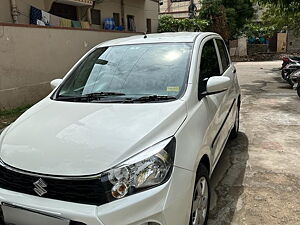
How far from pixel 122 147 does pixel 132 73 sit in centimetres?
122

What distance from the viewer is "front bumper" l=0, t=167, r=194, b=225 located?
1772 millimetres

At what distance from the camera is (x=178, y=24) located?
21.2 meters

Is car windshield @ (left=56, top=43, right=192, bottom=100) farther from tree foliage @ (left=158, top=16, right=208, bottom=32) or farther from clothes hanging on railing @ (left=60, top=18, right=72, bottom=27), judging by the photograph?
tree foliage @ (left=158, top=16, right=208, bottom=32)

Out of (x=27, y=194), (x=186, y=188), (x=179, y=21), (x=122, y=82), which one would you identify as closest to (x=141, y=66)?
(x=122, y=82)

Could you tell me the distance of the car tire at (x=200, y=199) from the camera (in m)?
2.37

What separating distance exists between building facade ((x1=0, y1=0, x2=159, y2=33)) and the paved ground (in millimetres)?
7118

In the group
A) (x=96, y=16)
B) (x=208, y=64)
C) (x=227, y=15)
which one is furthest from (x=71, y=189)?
(x=227, y=15)

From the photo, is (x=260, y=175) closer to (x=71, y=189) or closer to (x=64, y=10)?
(x=71, y=189)

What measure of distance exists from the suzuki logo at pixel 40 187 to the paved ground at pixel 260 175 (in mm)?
1584

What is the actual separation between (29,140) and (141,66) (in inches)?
52.4

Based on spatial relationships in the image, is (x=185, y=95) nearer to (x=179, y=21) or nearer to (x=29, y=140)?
(x=29, y=140)

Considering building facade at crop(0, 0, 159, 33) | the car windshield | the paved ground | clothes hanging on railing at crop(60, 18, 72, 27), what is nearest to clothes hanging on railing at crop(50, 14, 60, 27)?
clothes hanging on railing at crop(60, 18, 72, 27)

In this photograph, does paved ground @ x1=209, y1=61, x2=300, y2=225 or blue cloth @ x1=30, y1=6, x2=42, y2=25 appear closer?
paved ground @ x1=209, y1=61, x2=300, y2=225

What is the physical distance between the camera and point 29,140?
7.32 ft
